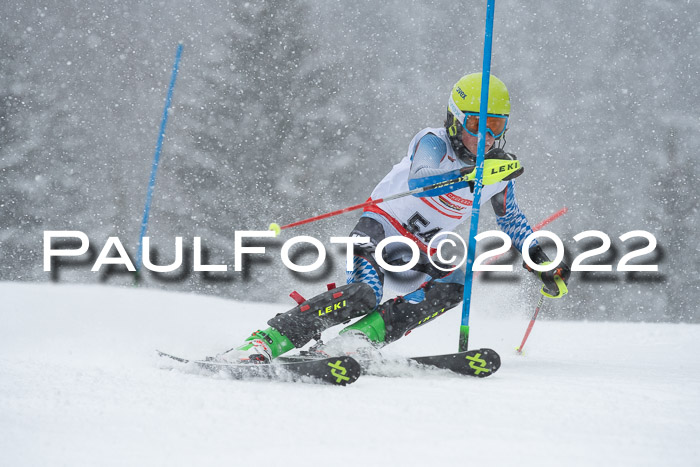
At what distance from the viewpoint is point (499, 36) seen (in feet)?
67.9

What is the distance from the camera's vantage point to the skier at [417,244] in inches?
121

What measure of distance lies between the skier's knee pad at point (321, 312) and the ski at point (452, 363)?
0.29 meters

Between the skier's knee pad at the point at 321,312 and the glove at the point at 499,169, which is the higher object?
the glove at the point at 499,169

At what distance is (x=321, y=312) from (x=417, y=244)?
0.75 metres

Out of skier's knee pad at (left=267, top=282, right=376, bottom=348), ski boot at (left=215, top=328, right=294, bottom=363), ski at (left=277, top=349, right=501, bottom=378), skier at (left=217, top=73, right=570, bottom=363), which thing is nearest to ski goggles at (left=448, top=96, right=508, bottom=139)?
skier at (left=217, top=73, right=570, bottom=363)

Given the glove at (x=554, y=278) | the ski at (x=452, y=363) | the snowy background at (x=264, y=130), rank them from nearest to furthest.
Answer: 1. the ski at (x=452, y=363)
2. the glove at (x=554, y=278)
3. the snowy background at (x=264, y=130)

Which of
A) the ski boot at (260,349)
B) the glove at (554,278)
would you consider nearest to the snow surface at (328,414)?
the ski boot at (260,349)

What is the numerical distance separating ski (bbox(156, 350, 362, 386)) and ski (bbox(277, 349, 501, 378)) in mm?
223

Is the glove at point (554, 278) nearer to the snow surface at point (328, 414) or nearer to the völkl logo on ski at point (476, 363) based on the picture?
the snow surface at point (328, 414)

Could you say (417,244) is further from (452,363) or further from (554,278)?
(452,363)

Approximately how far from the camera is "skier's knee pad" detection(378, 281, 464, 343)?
3.24 meters

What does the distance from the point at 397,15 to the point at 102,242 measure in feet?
35.7

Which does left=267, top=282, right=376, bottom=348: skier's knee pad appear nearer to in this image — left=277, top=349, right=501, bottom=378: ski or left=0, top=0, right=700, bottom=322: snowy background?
left=277, top=349, right=501, bottom=378: ski

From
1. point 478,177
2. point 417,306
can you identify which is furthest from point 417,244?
point 478,177
